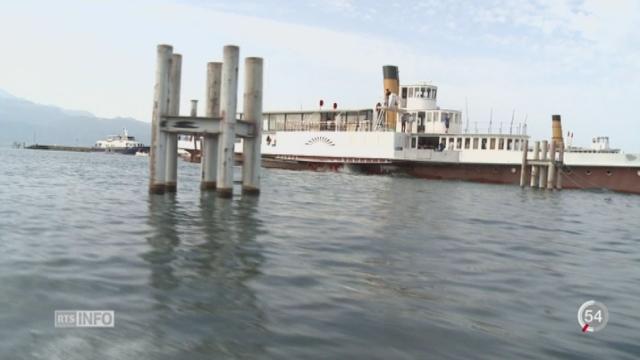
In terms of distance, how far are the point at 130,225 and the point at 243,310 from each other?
7433 millimetres

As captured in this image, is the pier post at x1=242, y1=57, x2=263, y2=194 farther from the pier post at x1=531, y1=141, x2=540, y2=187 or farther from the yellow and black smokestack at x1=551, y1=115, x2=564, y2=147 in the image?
the yellow and black smokestack at x1=551, y1=115, x2=564, y2=147

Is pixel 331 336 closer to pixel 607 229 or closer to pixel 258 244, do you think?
pixel 258 244

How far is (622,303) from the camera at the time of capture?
8.77 m

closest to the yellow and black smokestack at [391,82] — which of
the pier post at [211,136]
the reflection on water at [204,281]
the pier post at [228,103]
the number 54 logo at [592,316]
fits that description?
the pier post at [211,136]

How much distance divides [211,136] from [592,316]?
16.3 m

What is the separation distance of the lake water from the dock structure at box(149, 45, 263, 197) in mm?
2994

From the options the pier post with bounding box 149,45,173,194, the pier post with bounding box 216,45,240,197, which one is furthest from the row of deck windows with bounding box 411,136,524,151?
the pier post with bounding box 149,45,173,194

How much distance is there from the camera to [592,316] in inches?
315

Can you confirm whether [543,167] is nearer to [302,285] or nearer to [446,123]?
[446,123]

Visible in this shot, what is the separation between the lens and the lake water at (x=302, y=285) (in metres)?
6.31

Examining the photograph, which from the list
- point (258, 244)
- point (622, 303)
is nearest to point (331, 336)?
point (622, 303)

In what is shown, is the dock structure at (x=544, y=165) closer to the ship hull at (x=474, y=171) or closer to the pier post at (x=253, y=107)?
the ship hull at (x=474, y=171)

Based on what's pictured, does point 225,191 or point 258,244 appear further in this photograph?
point 225,191

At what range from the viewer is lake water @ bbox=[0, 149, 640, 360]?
6309 mm
